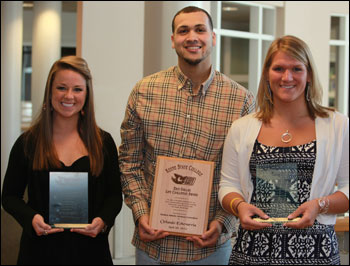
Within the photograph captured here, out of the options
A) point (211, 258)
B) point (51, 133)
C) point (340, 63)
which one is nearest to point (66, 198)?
point (51, 133)

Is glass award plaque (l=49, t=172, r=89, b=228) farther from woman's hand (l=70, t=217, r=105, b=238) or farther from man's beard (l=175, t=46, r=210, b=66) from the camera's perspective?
man's beard (l=175, t=46, r=210, b=66)

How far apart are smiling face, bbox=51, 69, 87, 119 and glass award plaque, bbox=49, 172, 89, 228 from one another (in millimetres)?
299

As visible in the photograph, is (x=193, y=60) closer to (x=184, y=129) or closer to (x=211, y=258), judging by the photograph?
(x=184, y=129)

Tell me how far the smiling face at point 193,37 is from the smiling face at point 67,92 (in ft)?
1.62

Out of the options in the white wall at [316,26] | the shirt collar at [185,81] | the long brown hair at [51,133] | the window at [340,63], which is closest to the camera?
the long brown hair at [51,133]

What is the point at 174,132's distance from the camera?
2.54 metres

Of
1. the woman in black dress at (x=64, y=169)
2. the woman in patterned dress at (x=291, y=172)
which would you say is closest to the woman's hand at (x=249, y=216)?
the woman in patterned dress at (x=291, y=172)

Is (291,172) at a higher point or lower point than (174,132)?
lower

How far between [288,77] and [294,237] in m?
0.63

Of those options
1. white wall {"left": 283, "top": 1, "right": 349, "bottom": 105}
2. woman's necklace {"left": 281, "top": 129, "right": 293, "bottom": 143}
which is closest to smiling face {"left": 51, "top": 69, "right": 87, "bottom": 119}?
woman's necklace {"left": 281, "top": 129, "right": 293, "bottom": 143}

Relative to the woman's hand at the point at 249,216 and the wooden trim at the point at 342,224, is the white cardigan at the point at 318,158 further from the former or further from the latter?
the wooden trim at the point at 342,224

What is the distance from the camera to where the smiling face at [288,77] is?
2154mm

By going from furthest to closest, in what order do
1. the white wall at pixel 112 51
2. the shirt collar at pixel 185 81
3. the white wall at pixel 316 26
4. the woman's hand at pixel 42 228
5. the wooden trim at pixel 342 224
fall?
the white wall at pixel 316 26, the white wall at pixel 112 51, the wooden trim at pixel 342 224, the shirt collar at pixel 185 81, the woman's hand at pixel 42 228

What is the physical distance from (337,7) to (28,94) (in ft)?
36.2
